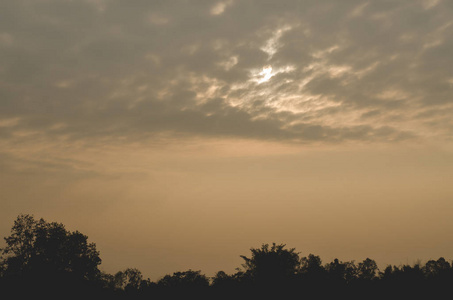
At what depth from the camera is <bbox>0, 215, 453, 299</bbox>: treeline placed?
4988cm

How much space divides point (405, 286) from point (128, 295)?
3686cm

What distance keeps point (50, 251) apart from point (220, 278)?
1370 inches

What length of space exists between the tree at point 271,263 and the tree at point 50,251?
34.6m

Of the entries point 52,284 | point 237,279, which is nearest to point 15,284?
point 52,284

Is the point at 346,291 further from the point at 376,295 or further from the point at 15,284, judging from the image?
the point at 15,284

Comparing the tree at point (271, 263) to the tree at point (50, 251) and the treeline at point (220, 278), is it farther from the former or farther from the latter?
the tree at point (50, 251)

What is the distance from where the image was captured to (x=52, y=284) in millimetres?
62969

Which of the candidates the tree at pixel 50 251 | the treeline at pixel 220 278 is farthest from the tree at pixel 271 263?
the tree at pixel 50 251

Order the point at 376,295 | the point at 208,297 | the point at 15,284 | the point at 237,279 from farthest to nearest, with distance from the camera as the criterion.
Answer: the point at 237,279 < the point at 15,284 < the point at 208,297 < the point at 376,295

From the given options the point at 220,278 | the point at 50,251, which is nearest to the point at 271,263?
the point at 220,278

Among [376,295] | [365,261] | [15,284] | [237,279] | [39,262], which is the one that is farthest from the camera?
[365,261]

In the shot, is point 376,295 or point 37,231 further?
point 37,231

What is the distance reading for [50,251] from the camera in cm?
8712

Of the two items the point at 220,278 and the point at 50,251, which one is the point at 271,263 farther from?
the point at 50,251
